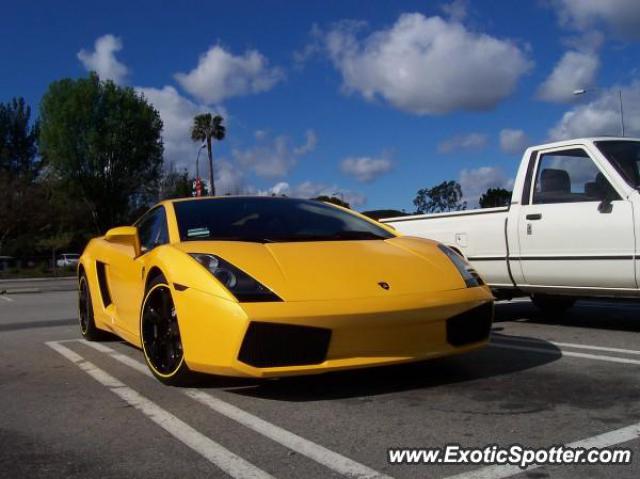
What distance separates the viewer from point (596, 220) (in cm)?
583

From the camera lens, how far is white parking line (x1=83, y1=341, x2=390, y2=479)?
2.66 meters

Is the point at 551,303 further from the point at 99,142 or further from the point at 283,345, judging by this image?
the point at 99,142

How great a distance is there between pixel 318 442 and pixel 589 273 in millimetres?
3762

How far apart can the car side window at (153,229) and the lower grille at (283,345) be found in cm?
138

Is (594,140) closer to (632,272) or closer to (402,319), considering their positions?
(632,272)

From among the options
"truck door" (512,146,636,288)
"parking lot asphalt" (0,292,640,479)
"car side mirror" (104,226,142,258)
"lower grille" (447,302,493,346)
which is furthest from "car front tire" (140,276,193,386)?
"truck door" (512,146,636,288)

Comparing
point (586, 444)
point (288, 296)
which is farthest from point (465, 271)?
point (586, 444)

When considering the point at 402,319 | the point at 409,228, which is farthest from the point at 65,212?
the point at 402,319

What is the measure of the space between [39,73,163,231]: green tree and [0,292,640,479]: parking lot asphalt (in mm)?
46421

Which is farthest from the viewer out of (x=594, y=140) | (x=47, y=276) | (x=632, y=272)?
(x=47, y=276)

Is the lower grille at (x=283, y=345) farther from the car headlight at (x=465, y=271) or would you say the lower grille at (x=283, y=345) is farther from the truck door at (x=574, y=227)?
the truck door at (x=574, y=227)

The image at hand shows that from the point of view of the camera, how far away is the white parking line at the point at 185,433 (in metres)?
2.71

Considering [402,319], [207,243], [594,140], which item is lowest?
[402,319]

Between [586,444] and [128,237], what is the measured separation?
140 inches
